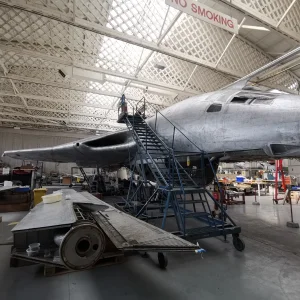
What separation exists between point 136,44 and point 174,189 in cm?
745

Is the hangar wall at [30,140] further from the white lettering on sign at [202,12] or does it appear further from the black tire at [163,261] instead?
the black tire at [163,261]

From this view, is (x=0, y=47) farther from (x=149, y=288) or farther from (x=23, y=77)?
(x=149, y=288)

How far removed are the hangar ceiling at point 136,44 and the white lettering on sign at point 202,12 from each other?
0.52 meters

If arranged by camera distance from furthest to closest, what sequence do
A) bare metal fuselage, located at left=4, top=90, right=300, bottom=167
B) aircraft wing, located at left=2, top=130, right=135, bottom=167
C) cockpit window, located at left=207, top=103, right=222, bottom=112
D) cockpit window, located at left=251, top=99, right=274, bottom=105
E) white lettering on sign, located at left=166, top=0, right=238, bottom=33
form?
1. aircraft wing, located at left=2, top=130, right=135, bottom=167
2. white lettering on sign, located at left=166, top=0, right=238, bottom=33
3. cockpit window, located at left=207, top=103, right=222, bottom=112
4. cockpit window, located at left=251, top=99, right=274, bottom=105
5. bare metal fuselage, located at left=4, top=90, right=300, bottom=167

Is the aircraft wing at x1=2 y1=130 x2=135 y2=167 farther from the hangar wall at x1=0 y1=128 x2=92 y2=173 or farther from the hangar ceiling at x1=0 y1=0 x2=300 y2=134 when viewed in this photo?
the hangar wall at x1=0 y1=128 x2=92 y2=173

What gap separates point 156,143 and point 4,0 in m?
6.78

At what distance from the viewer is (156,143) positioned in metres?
6.92

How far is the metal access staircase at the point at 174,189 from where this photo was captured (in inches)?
179

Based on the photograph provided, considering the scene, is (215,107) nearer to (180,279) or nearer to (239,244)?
(239,244)

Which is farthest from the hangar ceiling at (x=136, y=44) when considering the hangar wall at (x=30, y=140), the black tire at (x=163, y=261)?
the hangar wall at (x=30, y=140)

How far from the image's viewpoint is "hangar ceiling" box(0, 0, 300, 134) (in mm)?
Result: 8828

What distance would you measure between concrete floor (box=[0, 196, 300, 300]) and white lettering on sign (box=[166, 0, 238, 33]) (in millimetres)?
7134

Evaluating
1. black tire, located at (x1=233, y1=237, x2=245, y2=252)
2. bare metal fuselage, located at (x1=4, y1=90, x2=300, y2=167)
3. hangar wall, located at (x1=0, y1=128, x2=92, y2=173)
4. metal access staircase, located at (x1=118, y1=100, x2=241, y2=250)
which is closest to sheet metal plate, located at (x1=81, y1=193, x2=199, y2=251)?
metal access staircase, located at (x1=118, y1=100, x2=241, y2=250)

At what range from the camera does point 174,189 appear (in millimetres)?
4727
